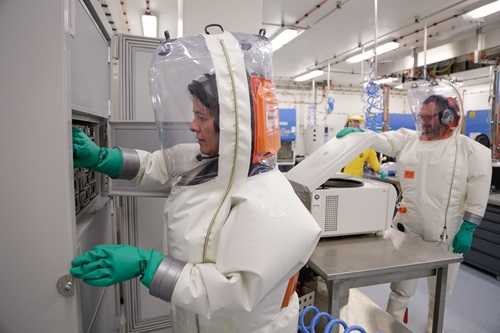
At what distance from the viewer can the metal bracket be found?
0.75m

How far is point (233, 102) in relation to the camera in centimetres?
82

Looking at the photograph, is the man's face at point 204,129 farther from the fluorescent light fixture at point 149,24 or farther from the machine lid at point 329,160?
the fluorescent light fixture at point 149,24

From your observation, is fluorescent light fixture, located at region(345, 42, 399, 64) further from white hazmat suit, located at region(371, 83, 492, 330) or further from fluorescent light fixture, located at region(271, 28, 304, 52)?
white hazmat suit, located at region(371, 83, 492, 330)

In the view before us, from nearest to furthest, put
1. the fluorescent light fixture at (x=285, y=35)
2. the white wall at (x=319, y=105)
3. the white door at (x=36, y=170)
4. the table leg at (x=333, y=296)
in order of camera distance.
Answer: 1. the white door at (x=36, y=170)
2. the table leg at (x=333, y=296)
3. the fluorescent light fixture at (x=285, y=35)
4. the white wall at (x=319, y=105)

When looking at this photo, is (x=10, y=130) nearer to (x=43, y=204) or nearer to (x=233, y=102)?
(x=43, y=204)

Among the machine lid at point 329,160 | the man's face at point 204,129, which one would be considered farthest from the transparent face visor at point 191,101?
the machine lid at point 329,160

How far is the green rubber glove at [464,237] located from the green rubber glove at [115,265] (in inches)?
80.3

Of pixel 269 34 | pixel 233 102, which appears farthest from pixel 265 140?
pixel 269 34

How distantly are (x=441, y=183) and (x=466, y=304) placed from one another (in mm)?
1343

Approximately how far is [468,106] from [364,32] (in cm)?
674

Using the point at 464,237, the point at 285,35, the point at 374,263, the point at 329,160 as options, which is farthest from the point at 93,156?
the point at 285,35

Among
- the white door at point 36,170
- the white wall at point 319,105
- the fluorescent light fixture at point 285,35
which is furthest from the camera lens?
the white wall at point 319,105

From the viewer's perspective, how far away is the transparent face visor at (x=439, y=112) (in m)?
2.02

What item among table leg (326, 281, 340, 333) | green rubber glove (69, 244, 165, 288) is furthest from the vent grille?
green rubber glove (69, 244, 165, 288)
